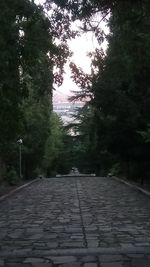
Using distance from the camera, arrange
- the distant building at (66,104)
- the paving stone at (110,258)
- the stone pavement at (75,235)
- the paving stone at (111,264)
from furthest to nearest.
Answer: the distant building at (66,104) → the stone pavement at (75,235) → the paving stone at (110,258) → the paving stone at (111,264)

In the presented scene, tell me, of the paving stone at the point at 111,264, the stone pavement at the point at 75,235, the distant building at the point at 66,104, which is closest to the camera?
the paving stone at the point at 111,264

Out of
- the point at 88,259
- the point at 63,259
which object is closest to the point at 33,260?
the point at 63,259

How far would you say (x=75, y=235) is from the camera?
11.7 metres

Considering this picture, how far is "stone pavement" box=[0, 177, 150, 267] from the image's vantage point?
9.03 metres

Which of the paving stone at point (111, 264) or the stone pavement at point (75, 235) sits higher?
the stone pavement at point (75, 235)

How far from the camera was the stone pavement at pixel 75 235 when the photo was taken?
9.03m

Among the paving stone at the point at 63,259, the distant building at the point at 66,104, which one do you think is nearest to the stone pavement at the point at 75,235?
the paving stone at the point at 63,259

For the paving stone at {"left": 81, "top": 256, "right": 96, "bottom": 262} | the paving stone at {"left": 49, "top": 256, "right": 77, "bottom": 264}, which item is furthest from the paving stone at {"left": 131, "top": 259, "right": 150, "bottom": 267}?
the paving stone at {"left": 49, "top": 256, "right": 77, "bottom": 264}

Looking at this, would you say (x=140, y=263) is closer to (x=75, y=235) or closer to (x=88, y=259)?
(x=88, y=259)

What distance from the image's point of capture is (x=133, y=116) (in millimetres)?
28250

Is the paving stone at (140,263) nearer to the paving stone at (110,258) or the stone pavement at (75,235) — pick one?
the stone pavement at (75,235)

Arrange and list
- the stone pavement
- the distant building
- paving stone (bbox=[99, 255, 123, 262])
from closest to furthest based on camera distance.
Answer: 1. paving stone (bbox=[99, 255, 123, 262])
2. the stone pavement
3. the distant building

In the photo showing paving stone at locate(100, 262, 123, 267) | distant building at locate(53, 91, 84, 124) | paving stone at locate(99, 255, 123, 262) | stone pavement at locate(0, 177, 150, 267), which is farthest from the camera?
distant building at locate(53, 91, 84, 124)

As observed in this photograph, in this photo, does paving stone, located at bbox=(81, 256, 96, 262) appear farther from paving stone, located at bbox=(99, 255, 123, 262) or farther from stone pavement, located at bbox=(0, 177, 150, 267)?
paving stone, located at bbox=(99, 255, 123, 262)
